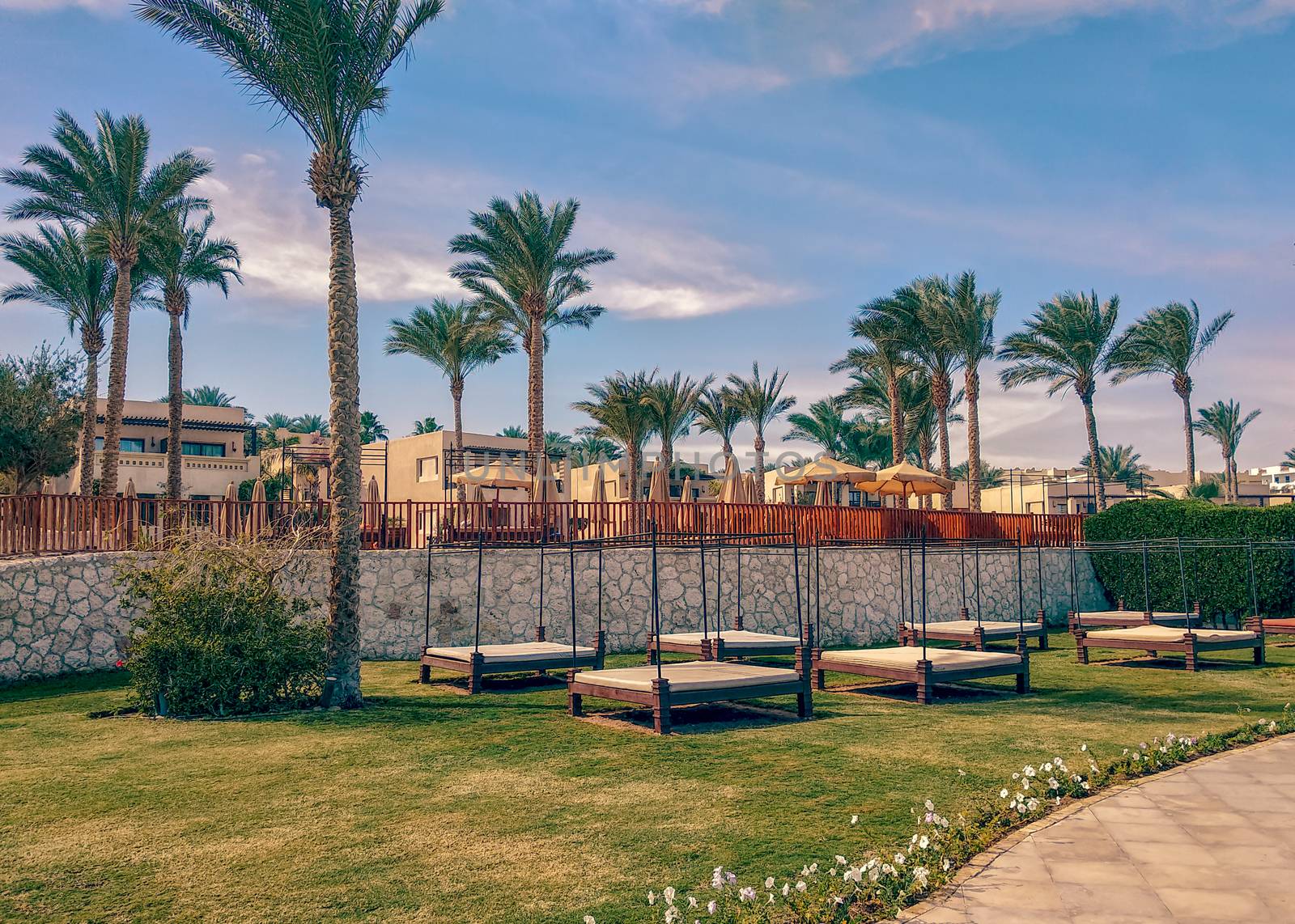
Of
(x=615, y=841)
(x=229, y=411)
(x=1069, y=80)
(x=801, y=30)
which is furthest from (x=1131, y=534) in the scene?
(x=229, y=411)

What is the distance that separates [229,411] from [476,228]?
26608mm

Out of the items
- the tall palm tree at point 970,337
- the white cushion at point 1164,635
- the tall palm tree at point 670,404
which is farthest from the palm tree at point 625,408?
the white cushion at point 1164,635

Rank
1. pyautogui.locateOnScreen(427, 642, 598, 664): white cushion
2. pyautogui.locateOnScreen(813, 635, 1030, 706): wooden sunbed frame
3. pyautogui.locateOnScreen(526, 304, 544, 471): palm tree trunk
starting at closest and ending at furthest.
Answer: pyautogui.locateOnScreen(813, 635, 1030, 706): wooden sunbed frame < pyautogui.locateOnScreen(427, 642, 598, 664): white cushion < pyautogui.locateOnScreen(526, 304, 544, 471): palm tree trunk

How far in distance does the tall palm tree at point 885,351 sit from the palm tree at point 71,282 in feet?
78.1

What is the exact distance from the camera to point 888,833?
5980 mm

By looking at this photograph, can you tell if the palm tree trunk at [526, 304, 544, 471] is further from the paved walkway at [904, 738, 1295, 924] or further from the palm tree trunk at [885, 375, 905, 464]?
the paved walkway at [904, 738, 1295, 924]

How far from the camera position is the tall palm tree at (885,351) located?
3241cm

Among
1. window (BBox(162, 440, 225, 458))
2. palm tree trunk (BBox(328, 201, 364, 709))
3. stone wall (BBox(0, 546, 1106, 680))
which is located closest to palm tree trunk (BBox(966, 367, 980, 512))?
stone wall (BBox(0, 546, 1106, 680))

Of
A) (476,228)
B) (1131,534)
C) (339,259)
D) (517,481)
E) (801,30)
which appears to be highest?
(476,228)

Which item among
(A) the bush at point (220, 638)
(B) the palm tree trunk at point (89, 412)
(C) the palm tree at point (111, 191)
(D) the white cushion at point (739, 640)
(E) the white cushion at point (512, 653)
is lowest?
(D) the white cushion at point (739, 640)

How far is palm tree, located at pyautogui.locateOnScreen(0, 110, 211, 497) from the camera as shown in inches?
907

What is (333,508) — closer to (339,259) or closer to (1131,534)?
(339,259)

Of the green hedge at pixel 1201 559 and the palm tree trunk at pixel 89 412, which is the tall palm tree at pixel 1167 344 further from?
the palm tree trunk at pixel 89 412

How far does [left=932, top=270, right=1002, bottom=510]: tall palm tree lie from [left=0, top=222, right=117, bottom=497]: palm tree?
25.9 metres
